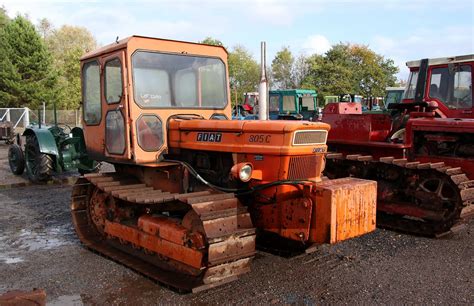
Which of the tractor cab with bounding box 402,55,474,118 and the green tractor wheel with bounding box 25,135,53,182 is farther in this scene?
the green tractor wheel with bounding box 25,135,53,182

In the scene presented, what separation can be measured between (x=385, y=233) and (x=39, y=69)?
29253 mm

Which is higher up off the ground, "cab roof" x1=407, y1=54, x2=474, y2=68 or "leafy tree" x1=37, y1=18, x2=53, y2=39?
"leafy tree" x1=37, y1=18, x2=53, y2=39

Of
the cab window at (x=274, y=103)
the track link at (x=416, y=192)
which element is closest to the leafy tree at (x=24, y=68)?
the cab window at (x=274, y=103)

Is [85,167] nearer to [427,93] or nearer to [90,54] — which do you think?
[90,54]

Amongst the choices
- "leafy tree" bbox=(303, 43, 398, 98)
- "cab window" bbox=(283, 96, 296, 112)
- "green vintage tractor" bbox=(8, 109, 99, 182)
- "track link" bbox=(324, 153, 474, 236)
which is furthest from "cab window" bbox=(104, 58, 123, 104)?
"leafy tree" bbox=(303, 43, 398, 98)

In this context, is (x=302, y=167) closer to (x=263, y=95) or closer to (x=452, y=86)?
(x=263, y=95)

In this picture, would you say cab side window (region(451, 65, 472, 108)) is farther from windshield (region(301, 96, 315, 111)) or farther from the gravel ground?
windshield (region(301, 96, 315, 111))

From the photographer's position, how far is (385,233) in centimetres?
692

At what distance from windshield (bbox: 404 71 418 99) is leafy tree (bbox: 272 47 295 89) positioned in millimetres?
45029

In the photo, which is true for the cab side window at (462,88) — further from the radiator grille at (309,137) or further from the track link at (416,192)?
the radiator grille at (309,137)

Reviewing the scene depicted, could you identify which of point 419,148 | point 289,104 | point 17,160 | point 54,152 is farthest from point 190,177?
point 289,104

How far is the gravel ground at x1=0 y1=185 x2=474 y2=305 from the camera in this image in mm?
4504

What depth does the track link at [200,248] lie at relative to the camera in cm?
440

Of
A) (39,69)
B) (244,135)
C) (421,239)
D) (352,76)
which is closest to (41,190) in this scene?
(244,135)
